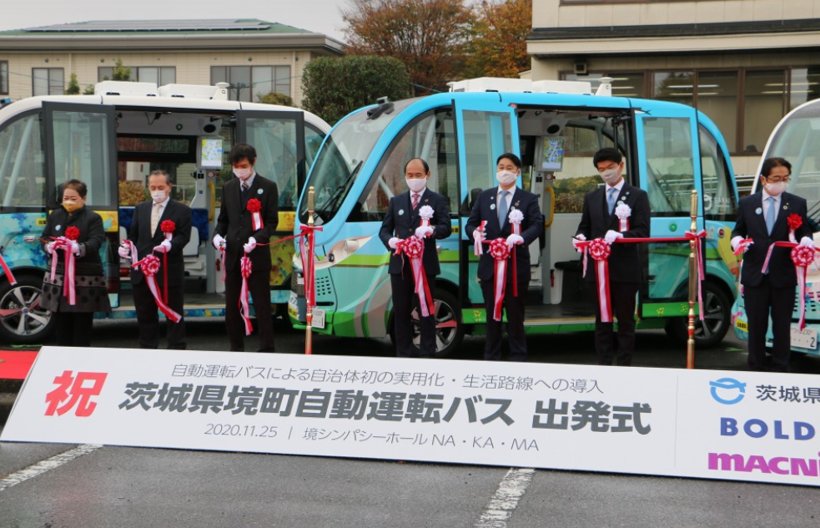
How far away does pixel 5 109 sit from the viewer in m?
10.1

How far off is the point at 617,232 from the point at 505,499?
3588 mm

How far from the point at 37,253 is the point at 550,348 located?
5.28 meters

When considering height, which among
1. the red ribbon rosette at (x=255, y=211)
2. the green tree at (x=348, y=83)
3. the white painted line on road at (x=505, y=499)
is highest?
the green tree at (x=348, y=83)

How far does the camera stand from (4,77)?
39500 mm

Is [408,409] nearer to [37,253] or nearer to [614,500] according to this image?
[614,500]

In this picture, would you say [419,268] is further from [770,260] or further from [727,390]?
[727,390]

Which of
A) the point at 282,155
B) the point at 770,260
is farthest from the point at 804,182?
the point at 282,155

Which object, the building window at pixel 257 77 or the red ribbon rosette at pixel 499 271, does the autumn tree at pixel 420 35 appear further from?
the red ribbon rosette at pixel 499 271

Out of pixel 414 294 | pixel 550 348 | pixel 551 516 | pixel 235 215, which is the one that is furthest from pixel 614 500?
pixel 550 348

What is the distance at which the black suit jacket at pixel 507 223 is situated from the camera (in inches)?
337

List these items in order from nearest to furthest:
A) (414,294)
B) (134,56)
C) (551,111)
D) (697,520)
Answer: (697,520)
(414,294)
(551,111)
(134,56)

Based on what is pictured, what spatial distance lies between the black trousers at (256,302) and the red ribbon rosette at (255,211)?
0.23 meters

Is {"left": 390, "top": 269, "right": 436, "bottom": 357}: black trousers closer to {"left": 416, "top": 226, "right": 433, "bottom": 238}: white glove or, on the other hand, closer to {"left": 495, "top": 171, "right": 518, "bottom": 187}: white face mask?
{"left": 416, "top": 226, "right": 433, "bottom": 238}: white glove

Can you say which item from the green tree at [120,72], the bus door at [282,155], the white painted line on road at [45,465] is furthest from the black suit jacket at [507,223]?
the green tree at [120,72]
